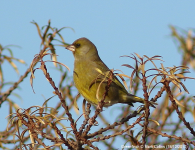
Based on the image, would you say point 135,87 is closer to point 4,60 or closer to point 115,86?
point 115,86

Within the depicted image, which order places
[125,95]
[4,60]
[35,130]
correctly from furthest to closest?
[125,95]
[4,60]
[35,130]

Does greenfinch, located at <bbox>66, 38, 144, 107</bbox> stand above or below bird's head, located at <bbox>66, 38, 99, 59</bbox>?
below

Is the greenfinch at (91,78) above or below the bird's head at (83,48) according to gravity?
below

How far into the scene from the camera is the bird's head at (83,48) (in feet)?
16.8

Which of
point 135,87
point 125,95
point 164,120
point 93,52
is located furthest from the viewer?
point 93,52

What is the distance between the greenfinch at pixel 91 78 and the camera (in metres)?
4.45

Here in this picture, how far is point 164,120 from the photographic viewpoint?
3400mm

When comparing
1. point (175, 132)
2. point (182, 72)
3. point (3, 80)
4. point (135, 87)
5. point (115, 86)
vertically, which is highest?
point (3, 80)

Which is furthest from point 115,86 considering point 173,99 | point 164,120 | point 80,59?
point 173,99

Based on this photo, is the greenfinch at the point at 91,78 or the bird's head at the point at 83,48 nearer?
the greenfinch at the point at 91,78

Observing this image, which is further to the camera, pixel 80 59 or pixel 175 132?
pixel 80 59

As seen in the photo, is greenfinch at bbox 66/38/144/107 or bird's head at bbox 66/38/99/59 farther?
bird's head at bbox 66/38/99/59

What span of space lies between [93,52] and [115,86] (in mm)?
817

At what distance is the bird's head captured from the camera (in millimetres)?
5118
